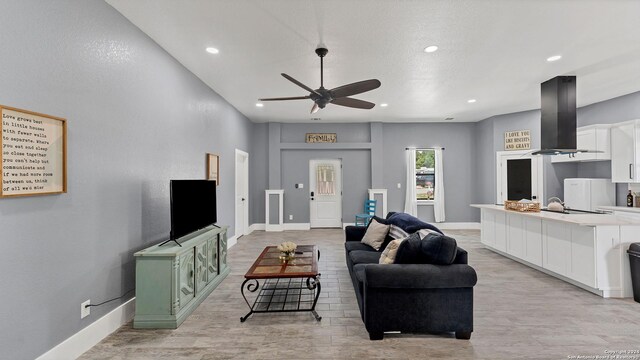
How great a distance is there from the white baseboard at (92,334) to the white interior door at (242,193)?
3.28 meters

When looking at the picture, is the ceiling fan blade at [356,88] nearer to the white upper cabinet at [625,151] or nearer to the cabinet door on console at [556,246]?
the cabinet door on console at [556,246]

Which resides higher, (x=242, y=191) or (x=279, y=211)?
(x=242, y=191)

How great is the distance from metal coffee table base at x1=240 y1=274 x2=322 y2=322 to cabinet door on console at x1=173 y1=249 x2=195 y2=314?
1.77 ft

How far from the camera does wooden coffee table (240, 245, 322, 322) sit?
2719mm

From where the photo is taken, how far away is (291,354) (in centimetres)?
222

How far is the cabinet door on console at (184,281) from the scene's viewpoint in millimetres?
2657

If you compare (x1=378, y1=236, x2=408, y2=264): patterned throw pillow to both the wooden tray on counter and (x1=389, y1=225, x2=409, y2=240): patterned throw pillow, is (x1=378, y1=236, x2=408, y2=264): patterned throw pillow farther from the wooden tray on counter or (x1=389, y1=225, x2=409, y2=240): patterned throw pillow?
the wooden tray on counter

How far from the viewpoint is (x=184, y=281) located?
2.79 metres

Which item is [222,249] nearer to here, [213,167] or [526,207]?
[213,167]

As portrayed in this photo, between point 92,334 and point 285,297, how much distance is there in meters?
1.77

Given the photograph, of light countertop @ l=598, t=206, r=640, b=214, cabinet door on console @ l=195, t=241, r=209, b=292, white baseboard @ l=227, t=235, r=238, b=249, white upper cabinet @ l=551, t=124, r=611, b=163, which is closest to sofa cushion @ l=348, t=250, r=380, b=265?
cabinet door on console @ l=195, t=241, r=209, b=292

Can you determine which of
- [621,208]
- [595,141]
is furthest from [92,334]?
[595,141]

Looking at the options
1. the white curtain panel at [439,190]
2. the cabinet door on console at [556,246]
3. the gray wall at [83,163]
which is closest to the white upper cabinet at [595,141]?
the cabinet door on console at [556,246]

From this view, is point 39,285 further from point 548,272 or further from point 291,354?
point 548,272
